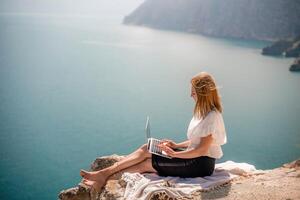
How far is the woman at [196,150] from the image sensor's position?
234 inches

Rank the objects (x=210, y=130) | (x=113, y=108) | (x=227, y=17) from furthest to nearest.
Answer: (x=227, y=17), (x=113, y=108), (x=210, y=130)

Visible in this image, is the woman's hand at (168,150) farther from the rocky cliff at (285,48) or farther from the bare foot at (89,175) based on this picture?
the rocky cliff at (285,48)

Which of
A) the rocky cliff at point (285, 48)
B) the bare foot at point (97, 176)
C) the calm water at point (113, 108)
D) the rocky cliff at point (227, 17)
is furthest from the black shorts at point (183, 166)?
the rocky cliff at point (227, 17)

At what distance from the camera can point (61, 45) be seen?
10081 cm

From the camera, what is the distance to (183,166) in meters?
6.23

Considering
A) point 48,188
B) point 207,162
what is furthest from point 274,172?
point 48,188

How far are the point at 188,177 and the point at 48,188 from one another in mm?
22932

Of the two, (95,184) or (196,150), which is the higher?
(196,150)

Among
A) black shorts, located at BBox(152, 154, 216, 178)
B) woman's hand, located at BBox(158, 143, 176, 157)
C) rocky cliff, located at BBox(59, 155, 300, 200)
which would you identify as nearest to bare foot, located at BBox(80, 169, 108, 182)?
rocky cliff, located at BBox(59, 155, 300, 200)

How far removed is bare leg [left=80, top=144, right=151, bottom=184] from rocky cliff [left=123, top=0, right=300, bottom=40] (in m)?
143

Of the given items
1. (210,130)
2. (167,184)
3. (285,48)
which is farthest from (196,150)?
(285,48)

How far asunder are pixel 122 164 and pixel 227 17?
→ 159880 millimetres

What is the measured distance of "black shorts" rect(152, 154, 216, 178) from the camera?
6199 mm

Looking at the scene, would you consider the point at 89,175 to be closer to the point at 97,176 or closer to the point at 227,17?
the point at 97,176
